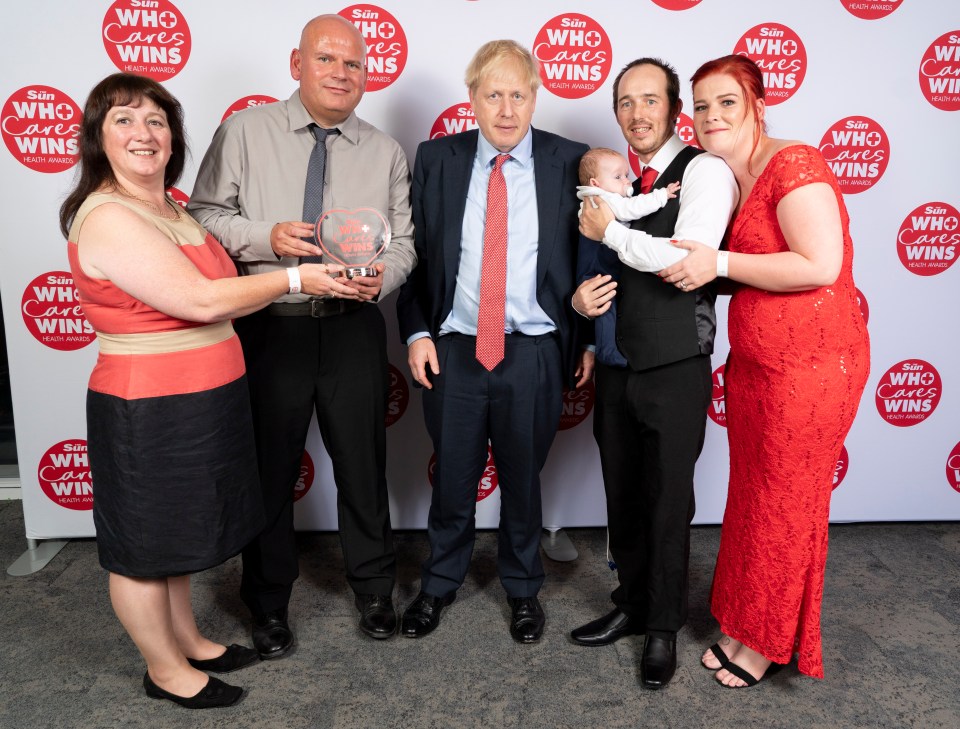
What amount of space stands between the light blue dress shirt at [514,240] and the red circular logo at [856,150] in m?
1.43

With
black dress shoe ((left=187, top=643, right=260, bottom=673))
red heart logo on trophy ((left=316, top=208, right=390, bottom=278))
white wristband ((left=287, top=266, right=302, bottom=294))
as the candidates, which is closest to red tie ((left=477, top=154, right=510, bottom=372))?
red heart logo on trophy ((left=316, top=208, right=390, bottom=278))

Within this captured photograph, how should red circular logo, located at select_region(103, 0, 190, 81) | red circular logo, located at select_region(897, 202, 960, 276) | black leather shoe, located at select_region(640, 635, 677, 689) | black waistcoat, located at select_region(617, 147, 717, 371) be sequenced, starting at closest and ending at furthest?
black waistcoat, located at select_region(617, 147, 717, 371) < black leather shoe, located at select_region(640, 635, 677, 689) < red circular logo, located at select_region(103, 0, 190, 81) < red circular logo, located at select_region(897, 202, 960, 276)

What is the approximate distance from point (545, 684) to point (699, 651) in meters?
0.53

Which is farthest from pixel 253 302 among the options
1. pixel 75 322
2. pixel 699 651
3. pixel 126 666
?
pixel 699 651

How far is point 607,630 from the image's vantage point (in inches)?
90.6

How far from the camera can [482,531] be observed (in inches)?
124

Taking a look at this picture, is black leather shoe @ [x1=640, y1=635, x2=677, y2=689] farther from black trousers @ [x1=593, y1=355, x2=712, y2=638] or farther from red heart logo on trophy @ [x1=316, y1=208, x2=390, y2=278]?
red heart logo on trophy @ [x1=316, y1=208, x2=390, y2=278]

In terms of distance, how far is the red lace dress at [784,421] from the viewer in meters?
1.84

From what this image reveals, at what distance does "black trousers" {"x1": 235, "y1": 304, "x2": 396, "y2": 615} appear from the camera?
2.14 m

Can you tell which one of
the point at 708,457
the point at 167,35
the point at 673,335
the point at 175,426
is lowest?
the point at 708,457

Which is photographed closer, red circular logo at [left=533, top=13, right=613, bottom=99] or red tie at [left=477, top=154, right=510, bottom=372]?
red tie at [left=477, top=154, right=510, bottom=372]

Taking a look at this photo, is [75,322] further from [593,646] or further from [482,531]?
[593,646]

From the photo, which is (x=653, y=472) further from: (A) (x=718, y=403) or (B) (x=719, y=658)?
(A) (x=718, y=403)

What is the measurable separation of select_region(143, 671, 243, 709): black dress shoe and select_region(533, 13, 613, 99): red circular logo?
7.54 ft
